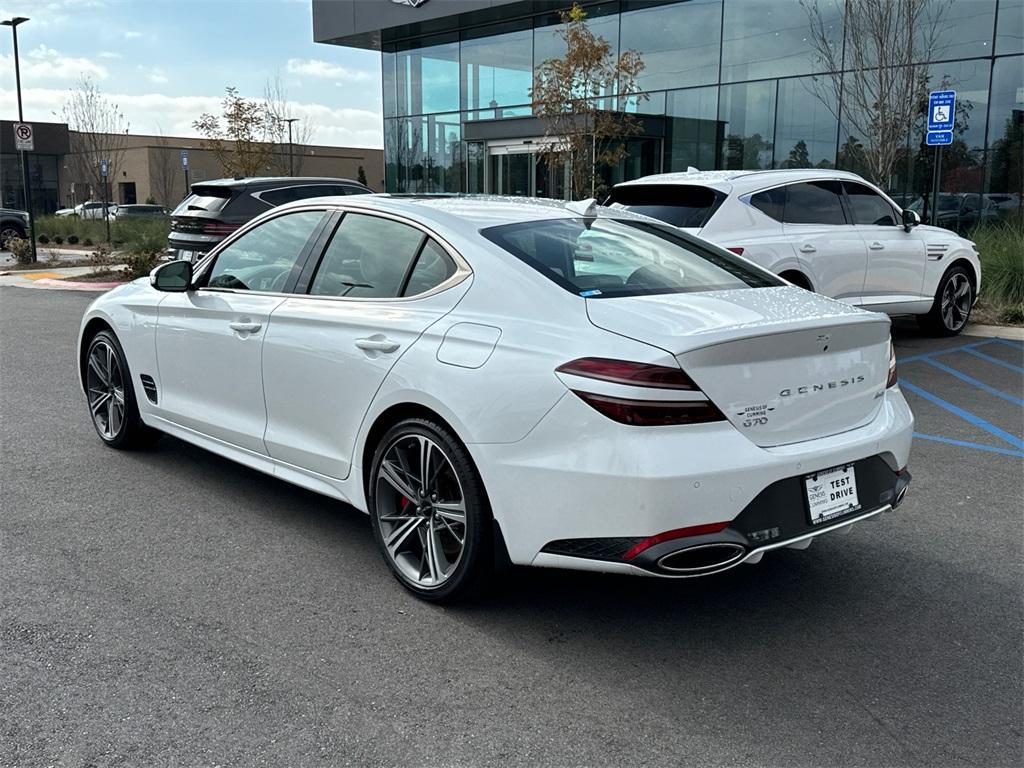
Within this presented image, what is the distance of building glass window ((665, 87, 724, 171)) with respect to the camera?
76.0 ft

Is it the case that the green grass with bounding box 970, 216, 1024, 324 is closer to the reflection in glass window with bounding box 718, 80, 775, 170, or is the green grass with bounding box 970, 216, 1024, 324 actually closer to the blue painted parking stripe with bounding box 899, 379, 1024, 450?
the blue painted parking stripe with bounding box 899, 379, 1024, 450

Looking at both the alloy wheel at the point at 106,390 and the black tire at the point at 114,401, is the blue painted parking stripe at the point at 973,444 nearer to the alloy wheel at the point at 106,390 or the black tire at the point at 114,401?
the black tire at the point at 114,401

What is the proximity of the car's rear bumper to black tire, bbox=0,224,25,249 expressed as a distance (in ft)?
109

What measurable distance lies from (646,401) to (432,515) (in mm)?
1152

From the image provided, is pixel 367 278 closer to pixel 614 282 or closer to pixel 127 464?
pixel 614 282

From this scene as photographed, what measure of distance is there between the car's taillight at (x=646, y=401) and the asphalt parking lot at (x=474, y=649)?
0.93 metres

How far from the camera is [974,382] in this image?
8992 mm

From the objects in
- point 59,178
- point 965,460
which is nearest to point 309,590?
point 965,460

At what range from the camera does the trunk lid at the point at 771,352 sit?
345 centimetres

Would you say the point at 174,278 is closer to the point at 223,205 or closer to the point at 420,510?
the point at 420,510

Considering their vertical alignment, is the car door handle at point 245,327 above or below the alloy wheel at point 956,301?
above

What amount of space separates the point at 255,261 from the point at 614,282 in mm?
2224

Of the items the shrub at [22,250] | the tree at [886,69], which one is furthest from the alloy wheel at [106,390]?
the shrub at [22,250]

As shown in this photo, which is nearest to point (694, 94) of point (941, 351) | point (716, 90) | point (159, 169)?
point (716, 90)
